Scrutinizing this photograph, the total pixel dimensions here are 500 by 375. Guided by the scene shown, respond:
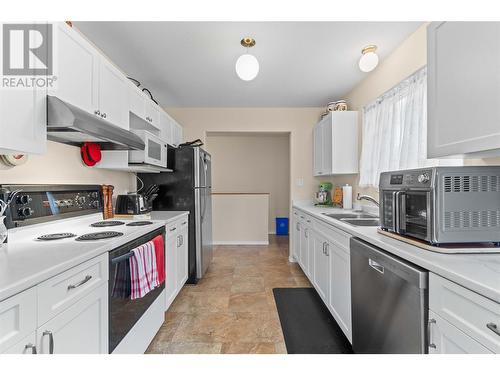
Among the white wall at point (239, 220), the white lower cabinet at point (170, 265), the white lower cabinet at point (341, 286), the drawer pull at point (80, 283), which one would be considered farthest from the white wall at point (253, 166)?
the drawer pull at point (80, 283)

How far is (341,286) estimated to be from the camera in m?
1.83

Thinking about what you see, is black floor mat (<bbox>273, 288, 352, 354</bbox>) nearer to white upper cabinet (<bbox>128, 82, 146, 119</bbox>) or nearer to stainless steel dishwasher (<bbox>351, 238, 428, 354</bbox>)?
stainless steel dishwasher (<bbox>351, 238, 428, 354</bbox>)

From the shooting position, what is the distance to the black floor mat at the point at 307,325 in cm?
177

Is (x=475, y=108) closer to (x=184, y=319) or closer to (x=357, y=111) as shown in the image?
(x=357, y=111)

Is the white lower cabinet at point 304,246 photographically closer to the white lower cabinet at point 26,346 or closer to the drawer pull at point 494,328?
the drawer pull at point 494,328

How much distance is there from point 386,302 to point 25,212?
203cm

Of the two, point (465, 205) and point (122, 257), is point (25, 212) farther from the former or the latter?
point (465, 205)

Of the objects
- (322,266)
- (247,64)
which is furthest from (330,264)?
(247,64)

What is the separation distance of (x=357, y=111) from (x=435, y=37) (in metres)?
1.85

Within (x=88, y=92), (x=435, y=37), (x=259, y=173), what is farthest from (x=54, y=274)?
(x=259, y=173)

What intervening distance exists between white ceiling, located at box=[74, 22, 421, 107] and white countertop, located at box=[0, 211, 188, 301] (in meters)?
1.60

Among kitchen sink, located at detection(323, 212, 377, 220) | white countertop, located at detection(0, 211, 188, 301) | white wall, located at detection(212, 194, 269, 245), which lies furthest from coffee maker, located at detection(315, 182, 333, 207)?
white countertop, located at detection(0, 211, 188, 301)

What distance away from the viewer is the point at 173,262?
91.4 inches

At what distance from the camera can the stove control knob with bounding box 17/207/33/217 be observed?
4.48 feet
